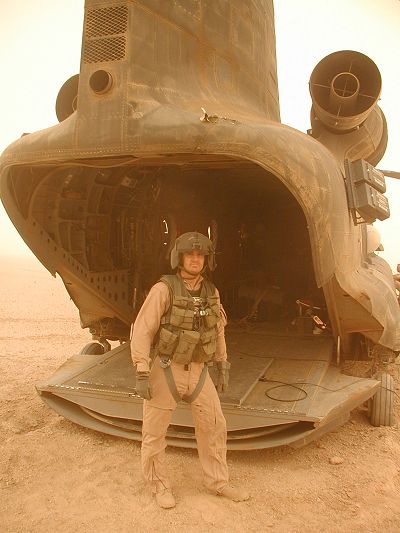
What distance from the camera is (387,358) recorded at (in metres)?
5.72

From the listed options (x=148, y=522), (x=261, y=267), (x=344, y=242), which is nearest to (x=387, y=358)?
(x=344, y=242)

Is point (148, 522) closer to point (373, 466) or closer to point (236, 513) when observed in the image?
point (236, 513)

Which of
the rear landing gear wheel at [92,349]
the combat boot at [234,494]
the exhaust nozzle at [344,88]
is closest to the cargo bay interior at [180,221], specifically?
the rear landing gear wheel at [92,349]

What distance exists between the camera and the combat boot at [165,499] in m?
3.26

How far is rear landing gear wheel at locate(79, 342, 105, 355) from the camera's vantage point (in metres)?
6.06

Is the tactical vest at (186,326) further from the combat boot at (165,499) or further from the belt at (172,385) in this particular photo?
the combat boot at (165,499)

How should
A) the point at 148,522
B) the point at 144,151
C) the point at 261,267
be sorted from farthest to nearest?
the point at 261,267, the point at 144,151, the point at 148,522

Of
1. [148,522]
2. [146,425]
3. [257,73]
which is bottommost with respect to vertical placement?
[148,522]

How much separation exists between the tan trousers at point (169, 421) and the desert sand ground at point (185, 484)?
16cm

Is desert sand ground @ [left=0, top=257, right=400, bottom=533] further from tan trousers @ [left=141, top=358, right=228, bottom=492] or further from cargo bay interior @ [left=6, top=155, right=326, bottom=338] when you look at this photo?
cargo bay interior @ [left=6, top=155, right=326, bottom=338]

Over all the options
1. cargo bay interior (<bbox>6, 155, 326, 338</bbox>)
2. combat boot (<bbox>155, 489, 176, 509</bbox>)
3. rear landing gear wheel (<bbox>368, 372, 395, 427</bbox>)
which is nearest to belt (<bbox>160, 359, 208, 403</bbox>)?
combat boot (<bbox>155, 489, 176, 509</bbox>)

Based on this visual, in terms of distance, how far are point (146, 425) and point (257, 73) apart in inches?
139

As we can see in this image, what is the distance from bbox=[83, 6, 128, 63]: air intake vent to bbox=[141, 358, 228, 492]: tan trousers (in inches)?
88.1

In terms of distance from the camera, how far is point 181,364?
3.40m
